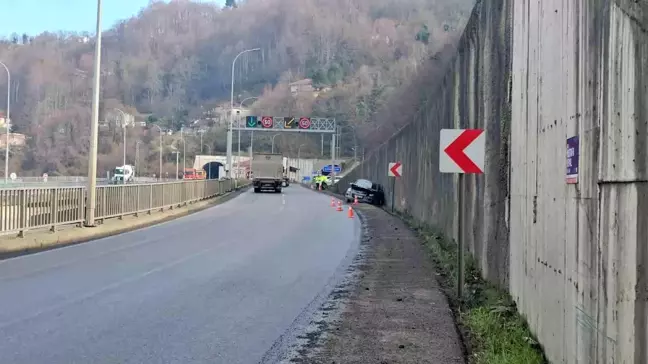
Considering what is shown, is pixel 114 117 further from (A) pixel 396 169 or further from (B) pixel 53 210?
(B) pixel 53 210

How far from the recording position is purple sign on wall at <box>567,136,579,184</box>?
472 cm

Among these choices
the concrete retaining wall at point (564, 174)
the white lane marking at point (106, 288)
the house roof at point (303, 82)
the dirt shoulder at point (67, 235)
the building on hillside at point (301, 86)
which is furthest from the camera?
the house roof at point (303, 82)

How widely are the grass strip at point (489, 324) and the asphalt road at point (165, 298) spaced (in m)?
1.88

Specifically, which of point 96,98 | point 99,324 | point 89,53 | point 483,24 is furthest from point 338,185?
point 99,324

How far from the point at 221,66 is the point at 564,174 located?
145 metres

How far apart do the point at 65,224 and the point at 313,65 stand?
141374 mm

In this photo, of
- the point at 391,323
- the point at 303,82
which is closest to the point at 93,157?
the point at 391,323

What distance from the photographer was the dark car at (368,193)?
1551 inches

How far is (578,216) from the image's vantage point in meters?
4.66

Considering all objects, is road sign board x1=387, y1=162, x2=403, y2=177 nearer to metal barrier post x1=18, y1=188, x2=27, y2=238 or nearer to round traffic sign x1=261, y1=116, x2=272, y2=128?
metal barrier post x1=18, y1=188, x2=27, y2=238

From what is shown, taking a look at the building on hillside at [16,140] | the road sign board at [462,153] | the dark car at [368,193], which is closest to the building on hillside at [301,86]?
the building on hillside at [16,140]

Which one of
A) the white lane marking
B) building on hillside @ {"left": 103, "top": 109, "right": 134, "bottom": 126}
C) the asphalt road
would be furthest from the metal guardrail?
building on hillside @ {"left": 103, "top": 109, "right": 134, "bottom": 126}

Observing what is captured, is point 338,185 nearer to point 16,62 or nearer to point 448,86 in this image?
point 16,62

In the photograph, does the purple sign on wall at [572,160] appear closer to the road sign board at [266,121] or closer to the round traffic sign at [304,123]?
the road sign board at [266,121]
